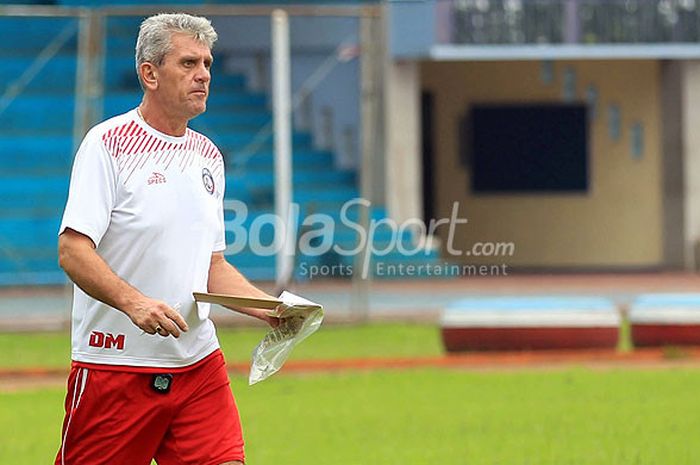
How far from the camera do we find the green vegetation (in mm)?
10648

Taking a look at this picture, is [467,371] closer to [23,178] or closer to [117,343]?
[117,343]

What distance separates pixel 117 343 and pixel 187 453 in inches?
18.0

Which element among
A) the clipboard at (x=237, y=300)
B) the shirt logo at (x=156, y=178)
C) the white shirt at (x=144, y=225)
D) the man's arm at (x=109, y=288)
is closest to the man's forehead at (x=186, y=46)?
the white shirt at (x=144, y=225)

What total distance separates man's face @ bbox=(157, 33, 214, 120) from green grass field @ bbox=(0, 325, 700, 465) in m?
4.83

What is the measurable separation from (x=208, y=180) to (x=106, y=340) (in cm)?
65

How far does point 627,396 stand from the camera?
13734 mm

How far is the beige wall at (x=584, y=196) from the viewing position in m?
35.5

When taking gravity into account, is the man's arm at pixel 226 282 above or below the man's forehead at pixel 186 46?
below

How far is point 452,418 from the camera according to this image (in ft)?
41.3

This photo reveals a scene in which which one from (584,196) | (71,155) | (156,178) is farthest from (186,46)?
(584,196)

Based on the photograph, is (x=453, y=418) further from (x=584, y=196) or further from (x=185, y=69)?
(x=584, y=196)

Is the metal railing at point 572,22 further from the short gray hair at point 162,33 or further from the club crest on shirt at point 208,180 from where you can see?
the short gray hair at point 162,33

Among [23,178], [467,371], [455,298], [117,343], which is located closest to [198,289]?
[117,343]

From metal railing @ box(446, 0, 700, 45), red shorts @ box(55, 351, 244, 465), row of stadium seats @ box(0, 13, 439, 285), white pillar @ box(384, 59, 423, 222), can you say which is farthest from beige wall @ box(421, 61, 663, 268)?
red shorts @ box(55, 351, 244, 465)
